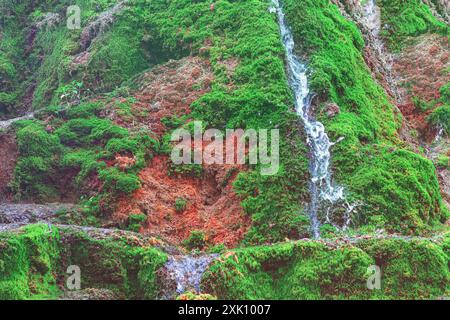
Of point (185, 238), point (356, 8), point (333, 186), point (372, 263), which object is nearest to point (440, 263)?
point (372, 263)

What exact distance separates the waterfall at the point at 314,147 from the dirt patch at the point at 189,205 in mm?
Result: 2199

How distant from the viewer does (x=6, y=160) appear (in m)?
21.0

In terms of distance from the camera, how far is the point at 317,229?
1816cm

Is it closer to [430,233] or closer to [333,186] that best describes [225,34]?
[333,186]

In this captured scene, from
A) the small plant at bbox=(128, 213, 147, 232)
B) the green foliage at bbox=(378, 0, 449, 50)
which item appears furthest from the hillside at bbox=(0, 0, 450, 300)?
the green foliage at bbox=(378, 0, 449, 50)

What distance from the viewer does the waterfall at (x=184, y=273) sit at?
49.4 ft

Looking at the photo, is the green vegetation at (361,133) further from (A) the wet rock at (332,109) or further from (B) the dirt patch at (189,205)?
(B) the dirt patch at (189,205)

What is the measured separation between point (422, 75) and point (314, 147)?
9.76 meters

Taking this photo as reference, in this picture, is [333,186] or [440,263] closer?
[440,263]

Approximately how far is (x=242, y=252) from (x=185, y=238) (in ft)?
10.4

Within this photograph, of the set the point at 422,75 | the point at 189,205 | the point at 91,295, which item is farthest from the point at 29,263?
the point at 422,75

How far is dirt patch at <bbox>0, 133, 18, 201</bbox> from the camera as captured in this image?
20.4 metres

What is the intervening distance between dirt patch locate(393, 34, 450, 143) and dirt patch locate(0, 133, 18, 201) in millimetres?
15303

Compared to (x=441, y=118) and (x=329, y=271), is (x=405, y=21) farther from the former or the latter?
(x=329, y=271)
